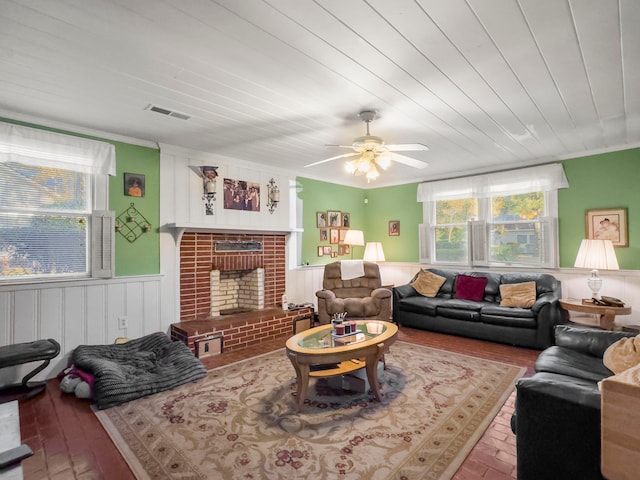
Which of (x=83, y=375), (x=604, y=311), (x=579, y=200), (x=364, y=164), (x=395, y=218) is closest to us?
(x=83, y=375)

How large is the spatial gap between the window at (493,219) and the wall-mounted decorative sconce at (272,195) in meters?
2.64

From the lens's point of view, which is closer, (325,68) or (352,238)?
(325,68)

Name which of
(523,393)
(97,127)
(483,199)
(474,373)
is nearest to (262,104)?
(97,127)

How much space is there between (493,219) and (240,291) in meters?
4.19

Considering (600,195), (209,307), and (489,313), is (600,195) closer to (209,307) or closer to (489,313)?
(489,313)

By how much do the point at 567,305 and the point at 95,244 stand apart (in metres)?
5.47

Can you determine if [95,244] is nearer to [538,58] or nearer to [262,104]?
[262,104]

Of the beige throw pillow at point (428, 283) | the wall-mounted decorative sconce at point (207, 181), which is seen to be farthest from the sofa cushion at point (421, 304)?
the wall-mounted decorative sconce at point (207, 181)

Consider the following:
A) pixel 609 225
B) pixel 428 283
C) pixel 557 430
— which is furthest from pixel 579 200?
pixel 557 430

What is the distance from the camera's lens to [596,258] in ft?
12.8

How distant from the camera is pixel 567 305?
399 cm

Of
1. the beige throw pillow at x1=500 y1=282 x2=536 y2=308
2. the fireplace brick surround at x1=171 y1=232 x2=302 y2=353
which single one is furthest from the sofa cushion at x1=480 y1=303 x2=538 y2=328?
the fireplace brick surround at x1=171 y1=232 x2=302 y2=353

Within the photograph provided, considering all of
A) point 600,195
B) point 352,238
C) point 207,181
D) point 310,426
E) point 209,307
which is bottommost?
point 310,426

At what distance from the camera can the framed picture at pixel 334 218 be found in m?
6.18
